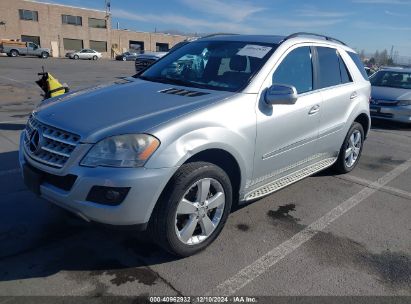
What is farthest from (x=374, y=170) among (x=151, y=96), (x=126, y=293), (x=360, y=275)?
(x=126, y=293)

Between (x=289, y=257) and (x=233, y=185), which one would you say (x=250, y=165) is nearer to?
(x=233, y=185)

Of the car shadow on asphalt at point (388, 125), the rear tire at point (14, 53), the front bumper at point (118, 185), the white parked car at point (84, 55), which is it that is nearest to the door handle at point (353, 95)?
the front bumper at point (118, 185)

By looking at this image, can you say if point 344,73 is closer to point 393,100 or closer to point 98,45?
point 393,100

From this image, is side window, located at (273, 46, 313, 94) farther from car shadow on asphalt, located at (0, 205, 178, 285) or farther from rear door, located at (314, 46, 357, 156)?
car shadow on asphalt, located at (0, 205, 178, 285)

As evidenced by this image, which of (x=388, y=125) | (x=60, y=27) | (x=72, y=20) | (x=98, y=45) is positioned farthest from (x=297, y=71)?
(x=98, y=45)

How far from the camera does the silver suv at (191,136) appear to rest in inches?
100

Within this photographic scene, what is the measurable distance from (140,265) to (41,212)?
138cm

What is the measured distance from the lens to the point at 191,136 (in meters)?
2.75

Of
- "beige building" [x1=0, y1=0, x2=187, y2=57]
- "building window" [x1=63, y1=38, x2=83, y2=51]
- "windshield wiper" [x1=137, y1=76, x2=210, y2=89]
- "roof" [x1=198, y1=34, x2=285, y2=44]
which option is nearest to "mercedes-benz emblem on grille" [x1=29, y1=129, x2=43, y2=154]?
"windshield wiper" [x1=137, y1=76, x2=210, y2=89]

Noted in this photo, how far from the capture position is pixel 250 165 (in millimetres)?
3297

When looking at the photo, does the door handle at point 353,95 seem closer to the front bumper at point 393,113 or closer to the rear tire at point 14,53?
the front bumper at point 393,113

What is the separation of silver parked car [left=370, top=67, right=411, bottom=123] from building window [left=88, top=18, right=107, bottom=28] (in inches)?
2282

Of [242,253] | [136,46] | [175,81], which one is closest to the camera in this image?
[242,253]

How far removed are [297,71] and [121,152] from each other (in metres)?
2.23
